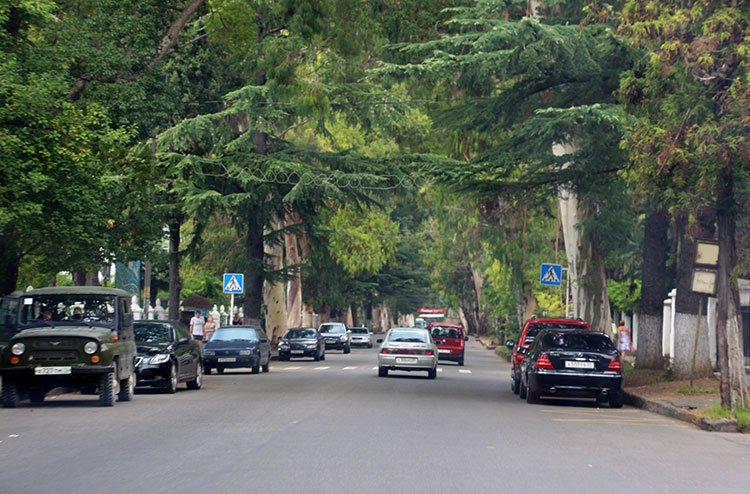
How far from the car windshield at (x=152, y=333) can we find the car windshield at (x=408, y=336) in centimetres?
1039

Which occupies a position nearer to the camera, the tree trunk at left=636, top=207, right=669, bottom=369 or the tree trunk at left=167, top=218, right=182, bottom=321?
the tree trunk at left=636, top=207, right=669, bottom=369

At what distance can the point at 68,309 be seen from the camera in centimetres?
2266

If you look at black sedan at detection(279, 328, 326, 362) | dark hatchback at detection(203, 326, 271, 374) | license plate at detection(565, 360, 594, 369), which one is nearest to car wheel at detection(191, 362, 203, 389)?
dark hatchback at detection(203, 326, 271, 374)

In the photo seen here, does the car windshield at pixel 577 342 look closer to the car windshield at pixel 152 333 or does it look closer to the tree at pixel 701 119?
the tree at pixel 701 119

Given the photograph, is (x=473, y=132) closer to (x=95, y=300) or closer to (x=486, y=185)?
(x=486, y=185)

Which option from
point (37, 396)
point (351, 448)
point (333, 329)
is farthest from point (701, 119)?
point (333, 329)

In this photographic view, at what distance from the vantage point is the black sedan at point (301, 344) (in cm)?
5269

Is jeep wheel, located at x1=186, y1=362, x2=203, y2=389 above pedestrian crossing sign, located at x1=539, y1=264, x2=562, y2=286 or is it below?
Answer: below

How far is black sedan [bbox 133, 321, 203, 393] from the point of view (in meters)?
25.3

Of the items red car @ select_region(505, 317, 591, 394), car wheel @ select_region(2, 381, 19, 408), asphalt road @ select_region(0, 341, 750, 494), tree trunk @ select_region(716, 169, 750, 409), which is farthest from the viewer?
red car @ select_region(505, 317, 591, 394)

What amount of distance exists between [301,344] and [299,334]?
860 mm

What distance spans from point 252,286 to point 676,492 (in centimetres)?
3624

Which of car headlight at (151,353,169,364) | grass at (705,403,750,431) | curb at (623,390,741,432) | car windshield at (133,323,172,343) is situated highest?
car windshield at (133,323,172,343)

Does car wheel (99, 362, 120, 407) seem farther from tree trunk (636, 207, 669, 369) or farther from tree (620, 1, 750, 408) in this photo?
tree trunk (636, 207, 669, 369)
